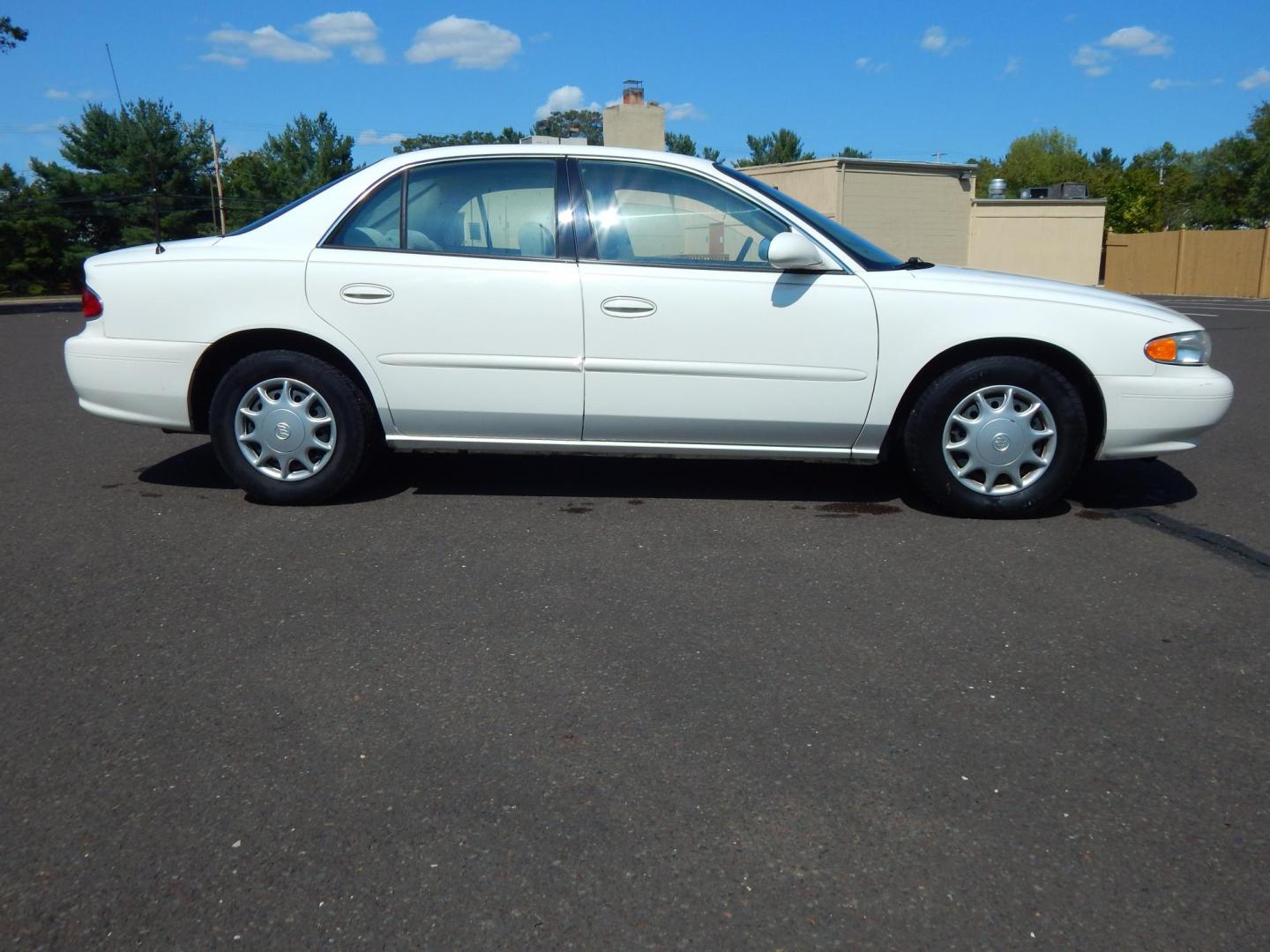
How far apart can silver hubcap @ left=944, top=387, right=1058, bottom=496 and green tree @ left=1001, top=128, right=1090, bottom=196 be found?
10734 centimetres

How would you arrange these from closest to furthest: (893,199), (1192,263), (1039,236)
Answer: (893,199) < (1039,236) < (1192,263)

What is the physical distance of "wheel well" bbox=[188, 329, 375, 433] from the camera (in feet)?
→ 16.8

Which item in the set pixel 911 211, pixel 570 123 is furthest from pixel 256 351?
pixel 570 123

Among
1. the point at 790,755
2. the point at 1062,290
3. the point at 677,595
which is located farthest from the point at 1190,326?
the point at 790,755

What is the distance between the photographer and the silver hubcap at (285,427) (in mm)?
5113

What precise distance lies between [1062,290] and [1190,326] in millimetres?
595

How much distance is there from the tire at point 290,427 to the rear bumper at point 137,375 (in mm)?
177

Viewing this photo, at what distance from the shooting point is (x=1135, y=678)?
3.33m

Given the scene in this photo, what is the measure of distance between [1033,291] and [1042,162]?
116m

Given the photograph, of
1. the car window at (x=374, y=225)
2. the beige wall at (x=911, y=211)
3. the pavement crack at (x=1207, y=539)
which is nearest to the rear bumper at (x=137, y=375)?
the car window at (x=374, y=225)

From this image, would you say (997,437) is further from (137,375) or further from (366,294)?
(137,375)

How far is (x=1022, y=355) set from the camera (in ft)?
16.5

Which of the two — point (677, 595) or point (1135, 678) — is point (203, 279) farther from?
point (1135, 678)

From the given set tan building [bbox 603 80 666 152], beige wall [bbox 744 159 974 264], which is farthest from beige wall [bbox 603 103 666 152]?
beige wall [bbox 744 159 974 264]
